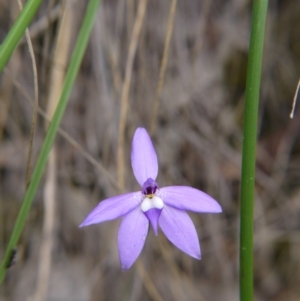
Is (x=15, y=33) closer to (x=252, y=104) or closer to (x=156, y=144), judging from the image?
(x=252, y=104)

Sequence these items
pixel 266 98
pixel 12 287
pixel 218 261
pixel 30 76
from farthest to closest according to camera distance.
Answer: pixel 266 98 < pixel 218 261 < pixel 12 287 < pixel 30 76

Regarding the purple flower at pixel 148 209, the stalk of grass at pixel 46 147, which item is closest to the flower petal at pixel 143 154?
the purple flower at pixel 148 209

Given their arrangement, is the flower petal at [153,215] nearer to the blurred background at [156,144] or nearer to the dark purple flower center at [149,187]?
the dark purple flower center at [149,187]

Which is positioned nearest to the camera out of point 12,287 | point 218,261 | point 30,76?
point 30,76

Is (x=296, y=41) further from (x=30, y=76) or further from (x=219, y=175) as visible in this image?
(x=30, y=76)

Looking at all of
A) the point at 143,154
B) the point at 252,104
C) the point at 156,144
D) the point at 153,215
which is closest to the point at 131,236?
the point at 153,215

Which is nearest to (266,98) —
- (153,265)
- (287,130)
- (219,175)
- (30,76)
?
(287,130)

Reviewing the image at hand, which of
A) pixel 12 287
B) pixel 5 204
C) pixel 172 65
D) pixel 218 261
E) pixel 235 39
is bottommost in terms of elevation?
pixel 12 287
